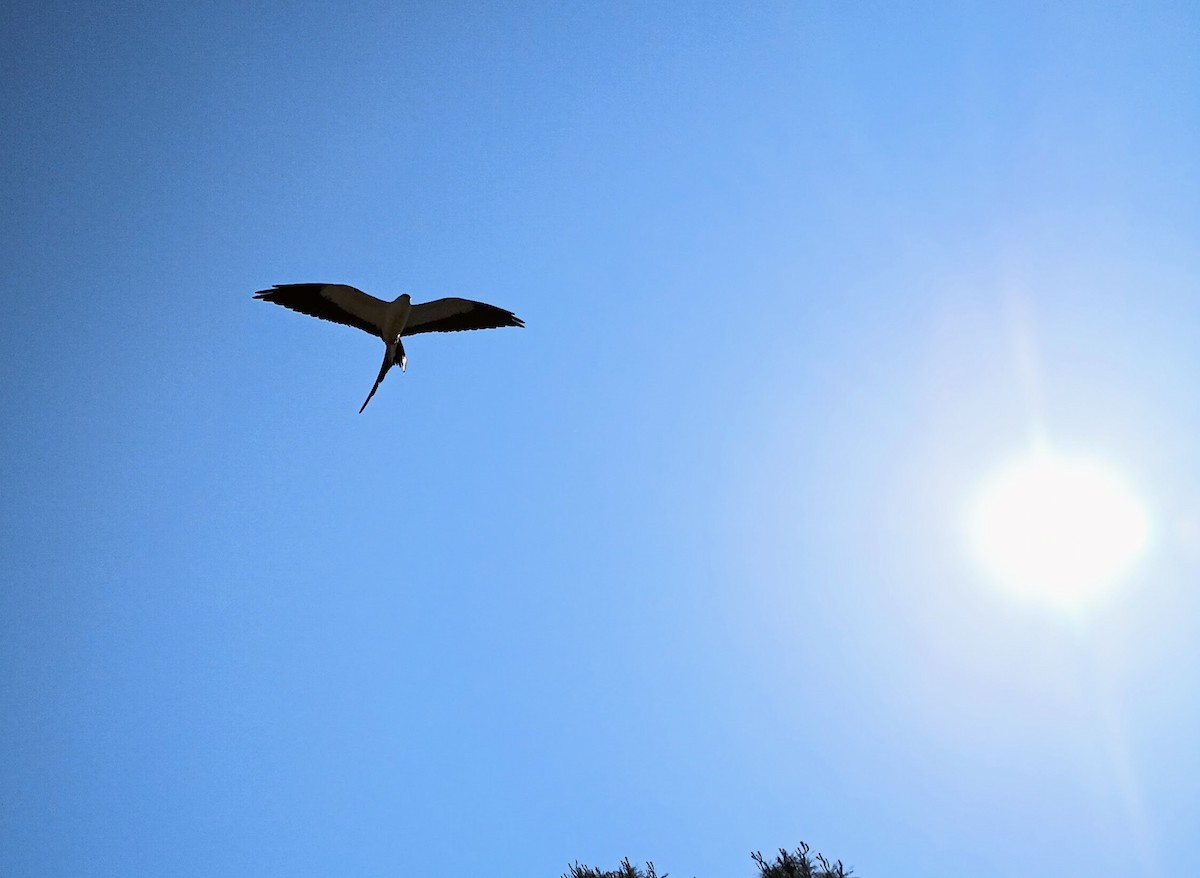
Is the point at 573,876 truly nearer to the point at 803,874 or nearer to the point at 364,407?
the point at 803,874

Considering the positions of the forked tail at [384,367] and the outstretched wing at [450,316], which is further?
the outstretched wing at [450,316]

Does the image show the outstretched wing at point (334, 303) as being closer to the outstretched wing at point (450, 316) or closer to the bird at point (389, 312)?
the bird at point (389, 312)

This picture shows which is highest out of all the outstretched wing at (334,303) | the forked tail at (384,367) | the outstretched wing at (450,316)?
the outstretched wing at (450,316)

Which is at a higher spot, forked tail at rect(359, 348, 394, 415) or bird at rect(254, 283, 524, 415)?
bird at rect(254, 283, 524, 415)

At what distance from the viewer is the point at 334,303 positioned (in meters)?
18.6

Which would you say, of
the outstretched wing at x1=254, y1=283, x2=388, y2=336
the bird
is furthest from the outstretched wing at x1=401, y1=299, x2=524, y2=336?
the outstretched wing at x1=254, y1=283, x2=388, y2=336

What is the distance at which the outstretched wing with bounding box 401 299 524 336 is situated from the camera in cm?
1875

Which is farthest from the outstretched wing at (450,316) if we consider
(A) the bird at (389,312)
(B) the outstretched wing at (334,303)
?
(B) the outstretched wing at (334,303)

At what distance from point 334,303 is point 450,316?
3.14 meters

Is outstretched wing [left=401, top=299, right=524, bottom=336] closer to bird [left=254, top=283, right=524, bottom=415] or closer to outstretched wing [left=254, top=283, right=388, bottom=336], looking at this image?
bird [left=254, top=283, right=524, bottom=415]

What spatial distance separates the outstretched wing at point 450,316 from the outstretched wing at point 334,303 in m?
0.91

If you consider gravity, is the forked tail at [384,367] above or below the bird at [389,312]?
below

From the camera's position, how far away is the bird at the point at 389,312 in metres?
18.2

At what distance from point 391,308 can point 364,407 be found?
14.3 feet
